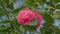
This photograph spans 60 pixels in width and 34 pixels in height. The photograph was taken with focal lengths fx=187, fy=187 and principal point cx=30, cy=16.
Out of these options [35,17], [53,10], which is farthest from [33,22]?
[53,10]

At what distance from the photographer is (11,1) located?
80 cm

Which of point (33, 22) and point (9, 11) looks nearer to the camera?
point (33, 22)

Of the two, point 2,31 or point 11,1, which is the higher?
point 11,1

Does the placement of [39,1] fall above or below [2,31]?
above

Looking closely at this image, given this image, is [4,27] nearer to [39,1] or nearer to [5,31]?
[5,31]

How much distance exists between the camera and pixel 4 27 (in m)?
0.76

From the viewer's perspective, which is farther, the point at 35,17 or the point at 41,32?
the point at 41,32

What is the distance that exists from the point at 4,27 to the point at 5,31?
0.07ft

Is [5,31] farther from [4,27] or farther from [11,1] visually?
[11,1]

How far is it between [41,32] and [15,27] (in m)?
0.14

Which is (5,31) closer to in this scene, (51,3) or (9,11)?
(9,11)

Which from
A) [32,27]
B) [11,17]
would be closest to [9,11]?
[11,17]

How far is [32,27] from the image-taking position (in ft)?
2.25

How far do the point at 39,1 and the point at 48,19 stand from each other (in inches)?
3.2
